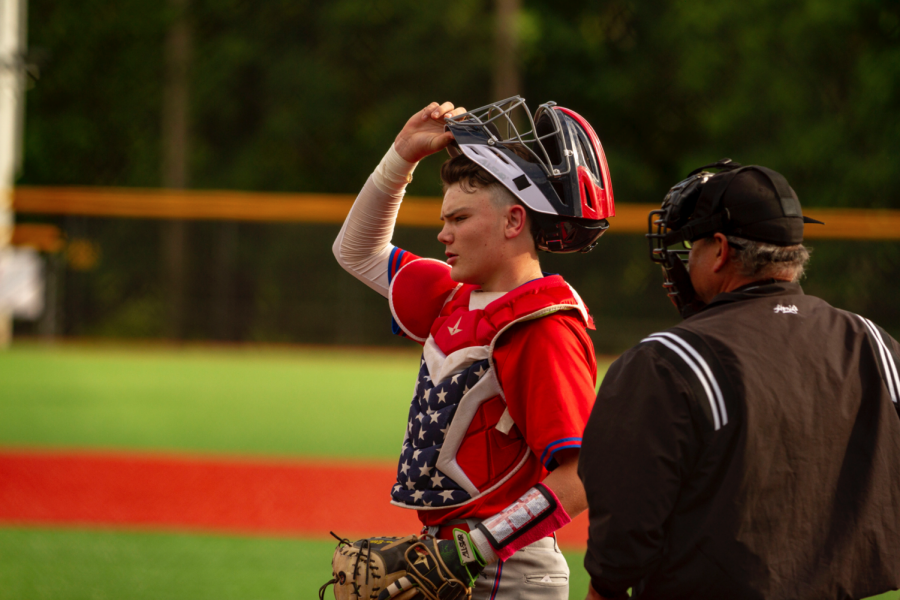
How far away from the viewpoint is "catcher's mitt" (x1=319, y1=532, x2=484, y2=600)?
6.64 ft

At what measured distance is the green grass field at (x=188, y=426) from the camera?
4.86m

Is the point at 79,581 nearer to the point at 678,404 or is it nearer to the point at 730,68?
the point at 678,404

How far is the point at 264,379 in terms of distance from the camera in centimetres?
1379

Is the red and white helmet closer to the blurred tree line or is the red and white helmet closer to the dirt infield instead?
the dirt infield

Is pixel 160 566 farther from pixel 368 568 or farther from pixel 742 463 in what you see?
pixel 742 463

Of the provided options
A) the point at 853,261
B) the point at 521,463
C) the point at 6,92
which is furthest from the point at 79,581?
the point at 6,92

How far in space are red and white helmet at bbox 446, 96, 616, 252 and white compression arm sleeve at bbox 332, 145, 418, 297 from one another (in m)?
0.24

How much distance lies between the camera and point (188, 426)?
10094mm

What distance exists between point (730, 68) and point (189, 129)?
16467mm

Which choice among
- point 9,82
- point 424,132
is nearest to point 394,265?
point 424,132

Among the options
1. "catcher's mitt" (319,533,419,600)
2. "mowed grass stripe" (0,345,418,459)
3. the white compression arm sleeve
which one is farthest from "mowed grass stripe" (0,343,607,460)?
"catcher's mitt" (319,533,419,600)

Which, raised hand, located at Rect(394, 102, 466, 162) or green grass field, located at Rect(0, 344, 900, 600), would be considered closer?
raised hand, located at Rect(394, 102, 466, 162)

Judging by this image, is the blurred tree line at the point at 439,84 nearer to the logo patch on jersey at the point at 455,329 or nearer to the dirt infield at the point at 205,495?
the dirt infield at the point at 205,495

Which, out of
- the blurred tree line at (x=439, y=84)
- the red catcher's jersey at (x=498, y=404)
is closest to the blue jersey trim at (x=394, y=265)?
the red catcher's jersey at (x=498, y=404)
